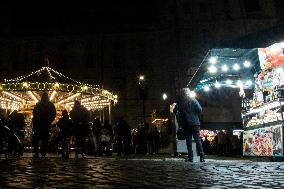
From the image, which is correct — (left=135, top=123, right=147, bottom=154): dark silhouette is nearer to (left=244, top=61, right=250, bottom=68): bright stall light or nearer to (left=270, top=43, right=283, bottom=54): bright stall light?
(left=244, top=61, right=250, bottom=68): bright stall light

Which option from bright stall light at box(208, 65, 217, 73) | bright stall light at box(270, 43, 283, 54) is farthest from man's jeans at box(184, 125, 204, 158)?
bright stall light at box(208, 65, 217, 73)

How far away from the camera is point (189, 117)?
1179 cm

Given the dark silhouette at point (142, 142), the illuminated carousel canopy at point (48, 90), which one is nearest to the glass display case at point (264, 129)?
the dark silhouette at point (142, 142)

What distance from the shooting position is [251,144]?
532 inches

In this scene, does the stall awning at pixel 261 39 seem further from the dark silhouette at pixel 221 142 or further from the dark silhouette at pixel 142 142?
the dark silhouette at pixel 142 142

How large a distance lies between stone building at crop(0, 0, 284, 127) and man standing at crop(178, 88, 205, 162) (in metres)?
32.6

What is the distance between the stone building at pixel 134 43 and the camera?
4581cm

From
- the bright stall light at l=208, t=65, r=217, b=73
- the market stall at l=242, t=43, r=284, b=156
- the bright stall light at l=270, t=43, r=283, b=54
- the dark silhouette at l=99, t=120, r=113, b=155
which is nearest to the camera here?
the market stall at l=242, t=43, r=284, b=156

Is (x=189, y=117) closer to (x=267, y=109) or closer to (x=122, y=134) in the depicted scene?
(x=267, y=109)

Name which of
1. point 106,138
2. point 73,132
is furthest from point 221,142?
point 73,132

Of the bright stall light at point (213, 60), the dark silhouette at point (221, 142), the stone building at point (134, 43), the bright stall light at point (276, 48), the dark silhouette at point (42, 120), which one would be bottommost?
the dark silhouette at point (221, 142)

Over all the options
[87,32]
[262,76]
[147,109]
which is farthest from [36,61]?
[262,76]

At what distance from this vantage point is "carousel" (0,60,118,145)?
23.3m

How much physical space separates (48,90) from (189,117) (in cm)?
1312
